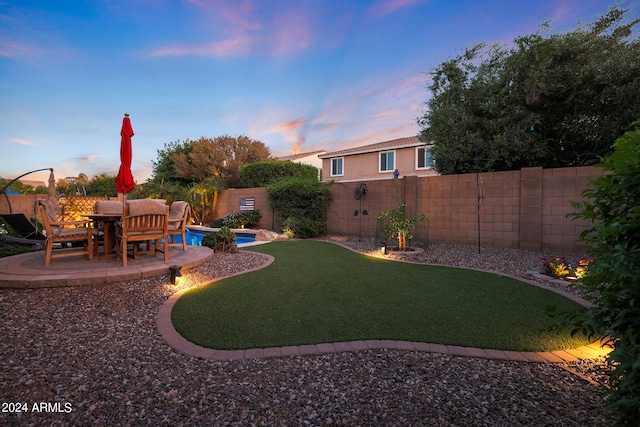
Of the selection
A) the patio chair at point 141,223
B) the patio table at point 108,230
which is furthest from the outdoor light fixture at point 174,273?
the patio table at point 108,230

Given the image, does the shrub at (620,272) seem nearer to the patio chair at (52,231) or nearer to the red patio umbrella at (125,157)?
the patio chair at (52,231)

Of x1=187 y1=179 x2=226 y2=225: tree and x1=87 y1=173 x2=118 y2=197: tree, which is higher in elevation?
x1=87 y1=173 x2=118 y2=197: tree

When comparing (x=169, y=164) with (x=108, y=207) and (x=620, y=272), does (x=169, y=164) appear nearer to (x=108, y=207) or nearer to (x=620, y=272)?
(x=108, y=207)

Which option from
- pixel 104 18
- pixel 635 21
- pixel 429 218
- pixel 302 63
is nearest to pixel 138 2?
pixel 104 18

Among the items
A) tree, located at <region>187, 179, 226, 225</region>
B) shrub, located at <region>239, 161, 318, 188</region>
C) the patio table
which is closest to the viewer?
the patio table

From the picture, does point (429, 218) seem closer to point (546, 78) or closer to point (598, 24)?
point (546, 78)

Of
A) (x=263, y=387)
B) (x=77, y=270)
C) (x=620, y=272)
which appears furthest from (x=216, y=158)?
(x=620, y=272)

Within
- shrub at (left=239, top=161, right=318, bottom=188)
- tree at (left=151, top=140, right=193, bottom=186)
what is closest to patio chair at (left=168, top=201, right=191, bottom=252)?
shrub at (left=239, top=161, right=318, bottom=188)

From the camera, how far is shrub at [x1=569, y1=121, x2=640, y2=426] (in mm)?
990

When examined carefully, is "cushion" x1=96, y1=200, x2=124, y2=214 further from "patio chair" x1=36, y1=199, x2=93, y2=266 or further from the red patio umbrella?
"patio chair" x1=36, y1=199, x2=93, y2=266

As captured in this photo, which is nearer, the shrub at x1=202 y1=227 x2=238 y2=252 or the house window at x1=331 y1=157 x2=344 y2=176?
the shrub at x1=202 y1=227 x2=238 y2=252

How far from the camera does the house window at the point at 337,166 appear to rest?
68.2 feet

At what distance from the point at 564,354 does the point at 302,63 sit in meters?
10.3

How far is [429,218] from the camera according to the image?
8.30 m
